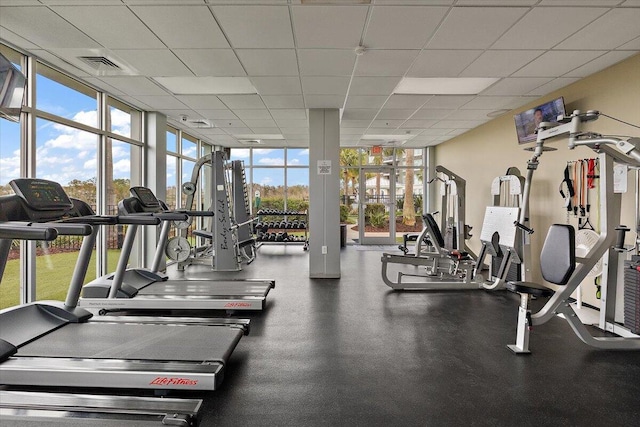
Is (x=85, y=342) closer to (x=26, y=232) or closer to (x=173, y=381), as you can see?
(x=173, y=381)

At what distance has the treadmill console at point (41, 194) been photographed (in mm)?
2391

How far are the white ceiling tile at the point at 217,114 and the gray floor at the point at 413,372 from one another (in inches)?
138

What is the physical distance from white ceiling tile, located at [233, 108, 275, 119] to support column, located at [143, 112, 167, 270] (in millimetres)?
1378

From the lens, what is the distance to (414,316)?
156 inches

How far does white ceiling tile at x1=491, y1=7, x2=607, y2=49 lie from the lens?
2.79 metres

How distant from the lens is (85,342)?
267 cm

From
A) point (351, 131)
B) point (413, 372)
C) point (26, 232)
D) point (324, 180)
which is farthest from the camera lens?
point (351, 131)

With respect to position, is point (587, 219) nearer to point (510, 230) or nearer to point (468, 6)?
point (510, 230)

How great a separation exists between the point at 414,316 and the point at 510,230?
6.01ft

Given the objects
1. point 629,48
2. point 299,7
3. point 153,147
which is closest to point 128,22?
point 299,7

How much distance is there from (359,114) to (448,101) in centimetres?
146

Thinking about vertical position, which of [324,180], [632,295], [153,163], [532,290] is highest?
[153,163]

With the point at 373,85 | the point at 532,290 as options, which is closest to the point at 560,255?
the point at 532,290

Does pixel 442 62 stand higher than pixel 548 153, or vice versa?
pixel 442 62
